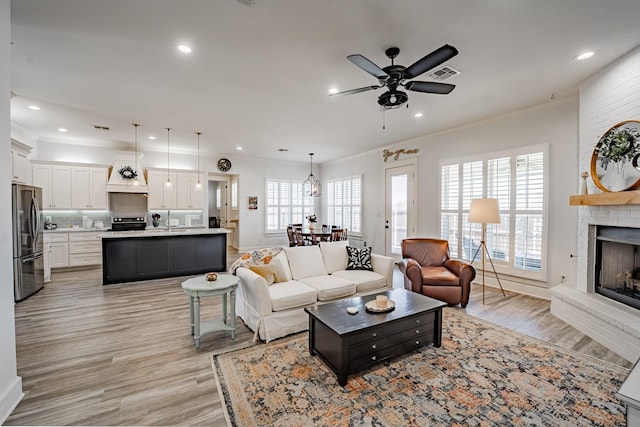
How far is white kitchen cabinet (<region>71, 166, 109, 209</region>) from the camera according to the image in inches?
254

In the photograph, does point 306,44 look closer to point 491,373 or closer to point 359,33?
point 359,33

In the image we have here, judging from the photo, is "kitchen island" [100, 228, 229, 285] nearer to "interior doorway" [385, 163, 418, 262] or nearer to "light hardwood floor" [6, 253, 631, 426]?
"light hardwood floor" [6, 253, 631, 426]

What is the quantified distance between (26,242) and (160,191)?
10.3 ft

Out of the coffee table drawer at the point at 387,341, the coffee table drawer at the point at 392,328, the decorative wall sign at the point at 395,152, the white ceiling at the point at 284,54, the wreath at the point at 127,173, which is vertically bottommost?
the coffee table drawer at the point at 387,341

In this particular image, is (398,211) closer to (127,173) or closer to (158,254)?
(158,254)

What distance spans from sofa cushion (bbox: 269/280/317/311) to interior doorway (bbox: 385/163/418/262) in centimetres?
385

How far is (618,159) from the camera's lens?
3088mm

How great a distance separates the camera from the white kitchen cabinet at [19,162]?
194 inches

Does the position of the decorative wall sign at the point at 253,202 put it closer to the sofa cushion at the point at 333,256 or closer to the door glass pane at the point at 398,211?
the door glass pane at the point at 398,211

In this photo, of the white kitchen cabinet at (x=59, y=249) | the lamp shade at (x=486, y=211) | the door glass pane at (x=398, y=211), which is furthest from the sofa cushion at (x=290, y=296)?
the white kitchen cabinet at (x=59, y=249)

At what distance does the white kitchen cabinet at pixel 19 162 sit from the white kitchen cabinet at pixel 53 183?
0.42m

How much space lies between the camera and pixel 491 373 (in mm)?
2402

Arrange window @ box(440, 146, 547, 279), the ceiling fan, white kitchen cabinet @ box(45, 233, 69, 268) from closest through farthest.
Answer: the ceiling fan → window @ box(440, 146, 547, 279) → white kitchen cabinet @ box(45, 233, 69, 268)

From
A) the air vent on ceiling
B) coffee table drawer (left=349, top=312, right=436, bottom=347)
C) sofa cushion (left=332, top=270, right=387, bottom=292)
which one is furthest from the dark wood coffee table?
the air vent on ceiling
